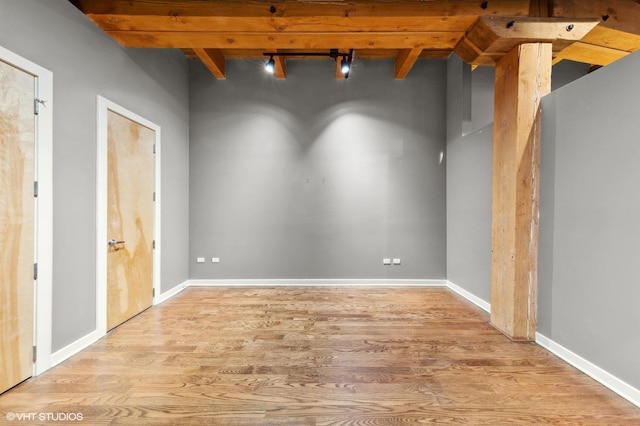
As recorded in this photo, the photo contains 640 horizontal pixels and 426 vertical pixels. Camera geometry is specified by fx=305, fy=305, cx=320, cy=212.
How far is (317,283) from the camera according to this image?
4.84 metres

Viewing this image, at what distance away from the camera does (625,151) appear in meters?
2.04

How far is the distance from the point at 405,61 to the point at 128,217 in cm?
404

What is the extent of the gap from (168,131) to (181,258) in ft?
6.11

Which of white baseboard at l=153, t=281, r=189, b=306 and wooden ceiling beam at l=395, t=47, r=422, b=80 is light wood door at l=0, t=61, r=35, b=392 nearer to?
white baseboard at l=153, t=281, r=189, b=306

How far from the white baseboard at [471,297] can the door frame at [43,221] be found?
14.1 ft

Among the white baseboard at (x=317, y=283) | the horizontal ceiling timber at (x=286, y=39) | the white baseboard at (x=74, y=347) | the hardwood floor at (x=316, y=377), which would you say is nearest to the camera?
the hardwood floor at (x=316, y=377)

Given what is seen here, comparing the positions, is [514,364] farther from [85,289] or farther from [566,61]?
[566,61]

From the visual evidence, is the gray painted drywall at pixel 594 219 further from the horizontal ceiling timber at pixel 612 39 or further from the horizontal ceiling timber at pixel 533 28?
the horizontal ceiling timber at pixel 612 39

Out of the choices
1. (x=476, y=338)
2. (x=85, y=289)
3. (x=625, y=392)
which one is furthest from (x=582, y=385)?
(x=85, y=289)

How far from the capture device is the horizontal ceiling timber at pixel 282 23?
278 centimetres

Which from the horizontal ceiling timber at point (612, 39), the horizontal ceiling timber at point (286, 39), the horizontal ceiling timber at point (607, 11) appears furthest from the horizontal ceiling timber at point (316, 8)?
the horizontal ceiling timber at point (612, 39)

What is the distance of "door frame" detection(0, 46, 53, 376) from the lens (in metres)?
2.26

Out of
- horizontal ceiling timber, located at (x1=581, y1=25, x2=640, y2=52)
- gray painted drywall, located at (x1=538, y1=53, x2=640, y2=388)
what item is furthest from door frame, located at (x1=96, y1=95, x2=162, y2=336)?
horizontal ceiling timber, located at (x1=581, y1=25, x2=640, y2=52)

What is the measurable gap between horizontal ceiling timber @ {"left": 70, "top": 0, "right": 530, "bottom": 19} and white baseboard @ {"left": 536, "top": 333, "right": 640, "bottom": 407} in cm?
295
